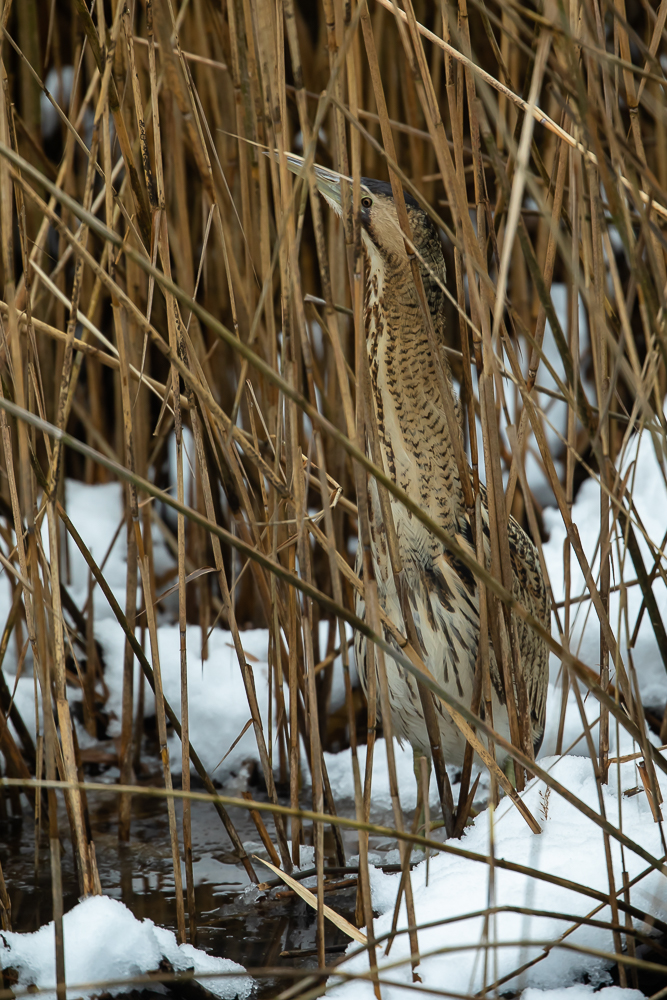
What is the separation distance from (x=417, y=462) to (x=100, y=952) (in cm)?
85

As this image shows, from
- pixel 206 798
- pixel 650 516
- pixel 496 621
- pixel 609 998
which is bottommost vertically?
pixel 609 998

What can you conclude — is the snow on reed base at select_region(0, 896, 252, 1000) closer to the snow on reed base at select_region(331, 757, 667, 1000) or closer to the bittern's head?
the snow on reed base at select_region(331, 757, 667, 1000)

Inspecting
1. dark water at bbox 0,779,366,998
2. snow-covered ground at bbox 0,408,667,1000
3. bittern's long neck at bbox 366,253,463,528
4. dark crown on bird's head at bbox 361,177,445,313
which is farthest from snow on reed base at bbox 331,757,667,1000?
dark crown on bird's head at bbox 361,177,445,313

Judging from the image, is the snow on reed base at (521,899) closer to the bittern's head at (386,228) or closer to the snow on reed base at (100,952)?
the snow on reed base at (100,952)

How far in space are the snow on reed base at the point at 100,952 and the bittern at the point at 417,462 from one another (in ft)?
1.64

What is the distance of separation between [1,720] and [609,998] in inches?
39.9

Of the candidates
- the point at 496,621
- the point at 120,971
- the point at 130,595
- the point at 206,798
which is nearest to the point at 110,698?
the point at 130,595

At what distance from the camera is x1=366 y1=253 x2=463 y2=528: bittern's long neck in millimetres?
1568

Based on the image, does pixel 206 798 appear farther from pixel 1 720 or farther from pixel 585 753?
pixel 585 753

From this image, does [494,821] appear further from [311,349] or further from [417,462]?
[311,349]

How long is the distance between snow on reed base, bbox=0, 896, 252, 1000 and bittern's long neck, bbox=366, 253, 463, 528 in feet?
2.48

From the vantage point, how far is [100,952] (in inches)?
50.5

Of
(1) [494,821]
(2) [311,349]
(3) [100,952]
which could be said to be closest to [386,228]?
(2) [311,349]

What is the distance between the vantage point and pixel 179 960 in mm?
1308
